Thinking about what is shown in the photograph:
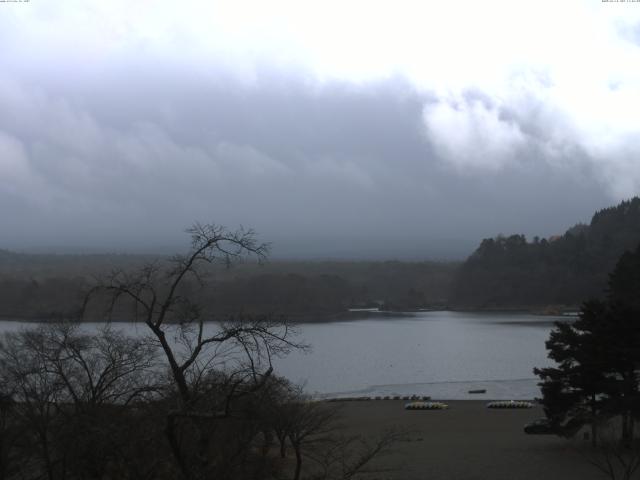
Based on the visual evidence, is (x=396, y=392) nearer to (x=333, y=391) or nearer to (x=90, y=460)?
(x=333, y=391)

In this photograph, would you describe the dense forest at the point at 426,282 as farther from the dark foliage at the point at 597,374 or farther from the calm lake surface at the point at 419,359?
the dark foliage at the point at 597,374

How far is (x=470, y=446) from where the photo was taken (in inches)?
690

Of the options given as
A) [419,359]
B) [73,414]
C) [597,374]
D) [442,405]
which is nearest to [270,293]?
[419,359]

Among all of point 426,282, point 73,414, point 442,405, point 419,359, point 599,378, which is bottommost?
point 442,405

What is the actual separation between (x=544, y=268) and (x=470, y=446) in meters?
76.3

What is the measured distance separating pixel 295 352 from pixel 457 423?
2011 cm

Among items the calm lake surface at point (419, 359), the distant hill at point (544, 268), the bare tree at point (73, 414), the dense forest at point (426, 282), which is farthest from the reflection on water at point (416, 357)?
the distant hill at point (544, 268)

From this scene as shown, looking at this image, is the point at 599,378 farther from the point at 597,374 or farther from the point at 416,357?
the point at 416,357

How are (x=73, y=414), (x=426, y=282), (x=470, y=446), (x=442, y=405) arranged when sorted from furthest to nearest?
(x=426, y=282) → (x=442, y=405) → (x=470, y=446) → (x=73, y=414)

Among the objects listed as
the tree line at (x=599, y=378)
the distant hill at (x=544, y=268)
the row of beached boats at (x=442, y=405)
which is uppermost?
the distant hill at (x=544, y=268)

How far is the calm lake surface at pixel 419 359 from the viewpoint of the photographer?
A: 31016 millimetres

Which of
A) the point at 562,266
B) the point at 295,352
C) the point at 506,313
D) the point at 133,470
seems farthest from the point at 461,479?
the point at 562,266

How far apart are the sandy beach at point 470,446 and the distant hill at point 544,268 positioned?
202 feet

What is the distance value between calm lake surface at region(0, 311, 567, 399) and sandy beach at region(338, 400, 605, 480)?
4624 mm
